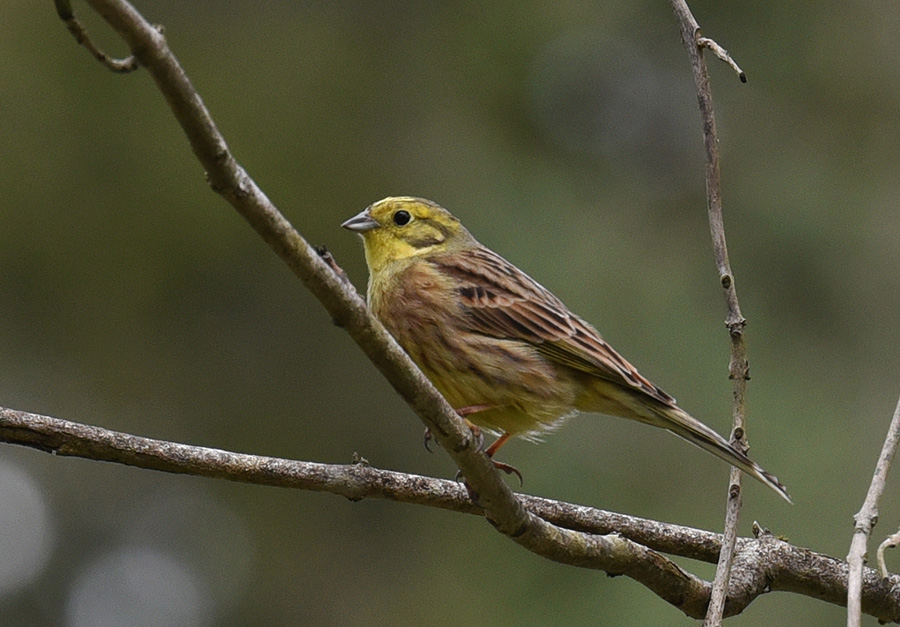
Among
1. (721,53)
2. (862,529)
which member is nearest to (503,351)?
(721,53)

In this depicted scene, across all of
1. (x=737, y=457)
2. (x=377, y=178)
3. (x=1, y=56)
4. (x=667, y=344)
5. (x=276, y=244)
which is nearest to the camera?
(x=276, y=244)

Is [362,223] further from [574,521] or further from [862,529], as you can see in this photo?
[862,529]

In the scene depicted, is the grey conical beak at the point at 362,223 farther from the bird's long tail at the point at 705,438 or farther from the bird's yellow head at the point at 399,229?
the bird's long tail at the point at 705,438

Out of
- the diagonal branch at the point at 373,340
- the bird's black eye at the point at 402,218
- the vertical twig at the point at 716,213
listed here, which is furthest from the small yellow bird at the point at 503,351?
the vertical twig at the point at 716,213

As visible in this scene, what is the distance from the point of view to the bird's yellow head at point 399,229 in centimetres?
521

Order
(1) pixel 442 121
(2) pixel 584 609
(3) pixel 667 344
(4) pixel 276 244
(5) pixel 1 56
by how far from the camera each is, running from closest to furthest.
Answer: (4) pixel 276 244, (2) pixel 584 609, (3) pixel 667 344, (5) pixel 1 56, (1) pixel 442 121

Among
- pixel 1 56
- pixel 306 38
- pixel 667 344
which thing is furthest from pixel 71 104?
pixel 667 344

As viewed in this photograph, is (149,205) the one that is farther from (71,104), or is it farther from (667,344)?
(667,344)

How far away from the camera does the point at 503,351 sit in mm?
4684

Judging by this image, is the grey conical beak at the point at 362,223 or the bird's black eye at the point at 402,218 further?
the bird's black eye at the point at 402,218

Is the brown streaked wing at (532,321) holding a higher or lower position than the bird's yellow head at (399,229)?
lower

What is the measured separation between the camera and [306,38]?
10.3 m

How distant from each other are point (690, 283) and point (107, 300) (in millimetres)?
4426

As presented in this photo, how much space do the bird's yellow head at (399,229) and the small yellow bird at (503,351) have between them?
1 centimetres
